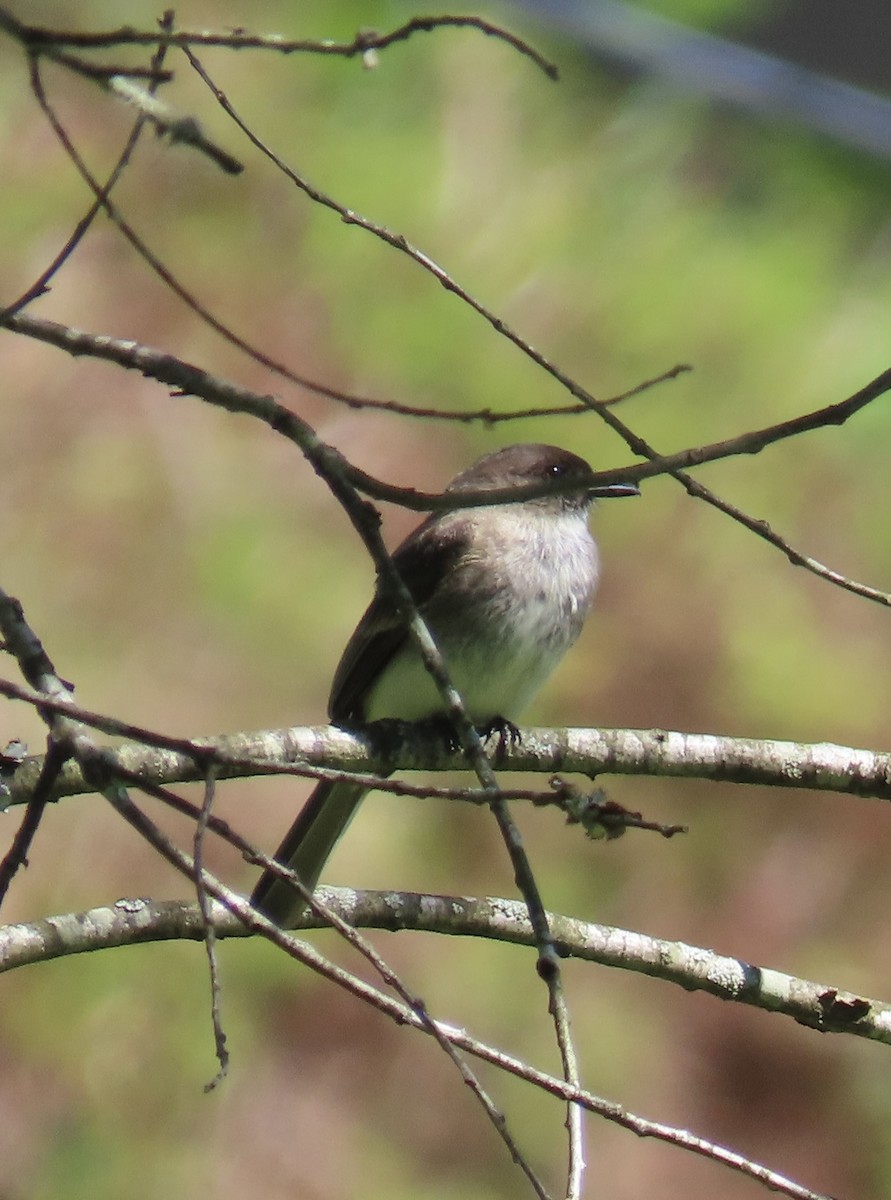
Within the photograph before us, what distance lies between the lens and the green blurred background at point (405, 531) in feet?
18.7

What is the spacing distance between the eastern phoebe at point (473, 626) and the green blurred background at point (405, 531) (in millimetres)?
1483

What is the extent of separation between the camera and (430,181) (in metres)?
8.66

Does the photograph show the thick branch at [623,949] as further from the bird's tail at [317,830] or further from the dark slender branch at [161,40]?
the dark slender branch at [161,40]

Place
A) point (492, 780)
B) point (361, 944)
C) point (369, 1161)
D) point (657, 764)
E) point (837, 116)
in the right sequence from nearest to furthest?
1. point (361, 944)
2. point (492, 780)
3. point (657, 764)
4. point (369, 1161)
5. point (837, 116)

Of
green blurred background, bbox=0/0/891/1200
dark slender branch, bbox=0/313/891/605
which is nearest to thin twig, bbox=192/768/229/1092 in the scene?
dark slender branch, bbox=0/313/891/605

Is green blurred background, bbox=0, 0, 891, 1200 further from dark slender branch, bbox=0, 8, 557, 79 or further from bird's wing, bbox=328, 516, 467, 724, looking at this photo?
dark slender branch, bbox=0, 8, 557, 79

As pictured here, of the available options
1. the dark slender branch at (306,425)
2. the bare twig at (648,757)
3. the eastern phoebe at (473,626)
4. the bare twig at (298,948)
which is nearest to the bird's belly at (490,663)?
the eastern phoebe at (473,626)

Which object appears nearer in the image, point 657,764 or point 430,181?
→ point 657,764

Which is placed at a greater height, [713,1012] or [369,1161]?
[713,1012]

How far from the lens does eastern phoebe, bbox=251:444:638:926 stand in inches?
168

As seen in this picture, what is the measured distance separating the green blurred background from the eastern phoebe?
4.87ft

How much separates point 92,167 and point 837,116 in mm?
Result: 3707

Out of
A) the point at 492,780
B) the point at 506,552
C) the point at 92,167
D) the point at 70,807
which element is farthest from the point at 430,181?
the point at 492,780

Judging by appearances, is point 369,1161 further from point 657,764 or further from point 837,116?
point 837,116
